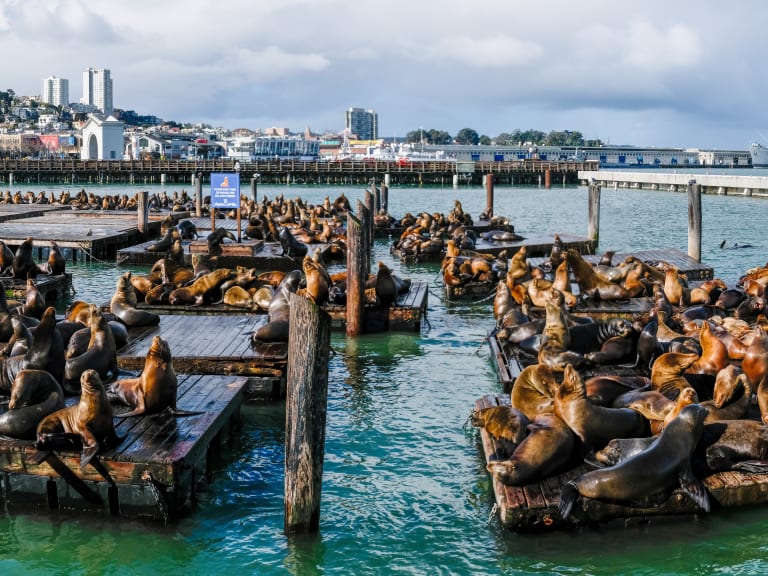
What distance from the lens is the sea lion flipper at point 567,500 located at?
5523 mm

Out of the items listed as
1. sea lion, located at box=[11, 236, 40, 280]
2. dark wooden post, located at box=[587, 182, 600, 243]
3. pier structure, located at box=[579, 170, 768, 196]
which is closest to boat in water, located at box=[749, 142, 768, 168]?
pier structure, located at box=[579, 170, 768, 196]

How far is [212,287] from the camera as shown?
12.2m

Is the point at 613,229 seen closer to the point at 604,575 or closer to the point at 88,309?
the point at 88,309

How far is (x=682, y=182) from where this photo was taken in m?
51.6

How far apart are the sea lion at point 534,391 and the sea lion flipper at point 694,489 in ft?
3.81

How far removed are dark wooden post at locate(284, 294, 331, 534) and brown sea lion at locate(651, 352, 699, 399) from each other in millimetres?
2749

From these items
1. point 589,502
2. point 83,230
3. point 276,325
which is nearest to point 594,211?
point 83,230

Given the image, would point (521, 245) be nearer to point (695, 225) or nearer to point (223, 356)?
point (695, 225)

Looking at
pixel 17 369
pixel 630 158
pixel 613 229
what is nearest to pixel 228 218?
pixel 613 229

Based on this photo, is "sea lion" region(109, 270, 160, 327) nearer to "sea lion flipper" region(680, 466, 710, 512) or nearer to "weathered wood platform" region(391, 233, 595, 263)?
"sea lion flipper" region(680, 466, 710, 512)

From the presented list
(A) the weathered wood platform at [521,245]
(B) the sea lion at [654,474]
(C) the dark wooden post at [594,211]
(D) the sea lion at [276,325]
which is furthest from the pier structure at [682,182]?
(B) the sea lion at [654,474]

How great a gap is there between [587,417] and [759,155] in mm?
144723

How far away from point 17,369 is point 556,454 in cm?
415

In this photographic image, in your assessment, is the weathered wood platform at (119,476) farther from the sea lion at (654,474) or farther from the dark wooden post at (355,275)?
the dark wooden post at (355,275)
